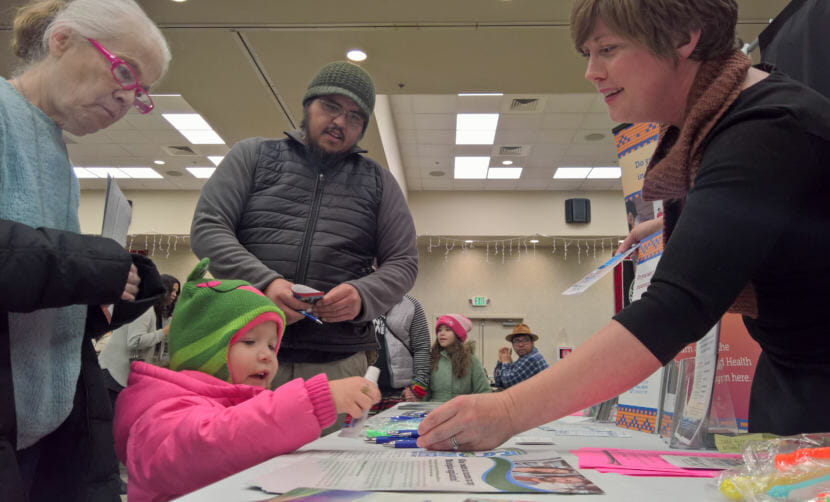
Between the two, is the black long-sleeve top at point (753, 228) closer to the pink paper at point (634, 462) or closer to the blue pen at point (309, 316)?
the pink paper at point (634, 462)

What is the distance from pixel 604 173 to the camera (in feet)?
31.2

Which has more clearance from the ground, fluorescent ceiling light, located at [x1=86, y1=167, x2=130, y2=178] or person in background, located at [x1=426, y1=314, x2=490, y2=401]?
fluorescent ceiling light, located at [x1=86, y1=167, x2=130, y2=178]

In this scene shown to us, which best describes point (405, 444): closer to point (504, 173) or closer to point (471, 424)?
point (471, 424)

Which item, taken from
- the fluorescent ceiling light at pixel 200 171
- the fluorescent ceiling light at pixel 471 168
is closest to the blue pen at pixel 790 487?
the fluorescent ceiling light at pixel 471 168

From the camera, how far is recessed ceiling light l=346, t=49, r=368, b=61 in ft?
14.3

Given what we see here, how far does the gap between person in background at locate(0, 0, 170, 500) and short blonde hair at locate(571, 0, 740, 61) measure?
87 centimetres

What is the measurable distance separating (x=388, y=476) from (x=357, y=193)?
1.12 metres

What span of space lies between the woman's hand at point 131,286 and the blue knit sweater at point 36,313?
105 mm

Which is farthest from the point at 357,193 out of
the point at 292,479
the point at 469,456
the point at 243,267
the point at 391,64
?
the point at 391,64

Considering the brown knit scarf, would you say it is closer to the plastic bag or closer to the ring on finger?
the plastic bag

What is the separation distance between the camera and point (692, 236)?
691 mm

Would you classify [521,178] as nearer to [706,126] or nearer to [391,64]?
[391,64]

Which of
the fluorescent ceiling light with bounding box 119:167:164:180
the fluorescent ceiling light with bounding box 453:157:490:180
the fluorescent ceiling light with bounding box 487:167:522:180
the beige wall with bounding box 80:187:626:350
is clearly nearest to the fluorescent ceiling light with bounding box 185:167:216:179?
the fluorescent ceiling light with bounding box 119:167:164:180

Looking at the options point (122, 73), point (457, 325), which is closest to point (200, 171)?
point (457, 325)
